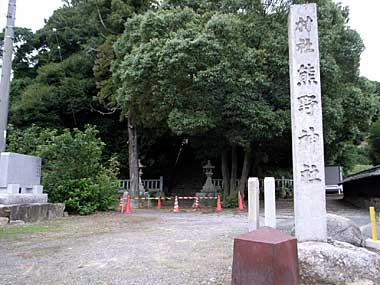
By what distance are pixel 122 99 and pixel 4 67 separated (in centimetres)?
712

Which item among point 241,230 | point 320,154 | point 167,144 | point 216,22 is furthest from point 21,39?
point 320,154

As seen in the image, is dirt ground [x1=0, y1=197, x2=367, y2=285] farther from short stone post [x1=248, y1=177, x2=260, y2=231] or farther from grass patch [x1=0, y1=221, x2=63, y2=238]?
short stone post [x1=248, y1=177, x2=260, y2=231]

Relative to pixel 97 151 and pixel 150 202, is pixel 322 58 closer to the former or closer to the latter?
pixel 97 151

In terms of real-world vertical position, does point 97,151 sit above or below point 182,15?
below

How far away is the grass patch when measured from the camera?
7.90m

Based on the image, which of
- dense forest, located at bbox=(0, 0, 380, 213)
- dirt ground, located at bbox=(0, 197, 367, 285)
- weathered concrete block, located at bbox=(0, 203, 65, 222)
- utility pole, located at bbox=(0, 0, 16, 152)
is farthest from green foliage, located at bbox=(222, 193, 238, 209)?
utility pole, located at bbox=(0, 0, 16, 152)

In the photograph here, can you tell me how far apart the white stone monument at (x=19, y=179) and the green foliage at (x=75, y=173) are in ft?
4.22

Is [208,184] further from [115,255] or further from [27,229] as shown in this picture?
[115,255]

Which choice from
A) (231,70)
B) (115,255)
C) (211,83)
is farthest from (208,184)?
(115,255)

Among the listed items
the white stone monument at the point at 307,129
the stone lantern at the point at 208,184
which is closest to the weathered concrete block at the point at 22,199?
the white stone monument at the point at 307,129

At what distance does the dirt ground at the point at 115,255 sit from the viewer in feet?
15.0

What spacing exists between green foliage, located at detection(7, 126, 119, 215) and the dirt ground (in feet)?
12.9

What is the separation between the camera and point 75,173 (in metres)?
13.7

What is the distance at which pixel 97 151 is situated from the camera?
45.9 feet
